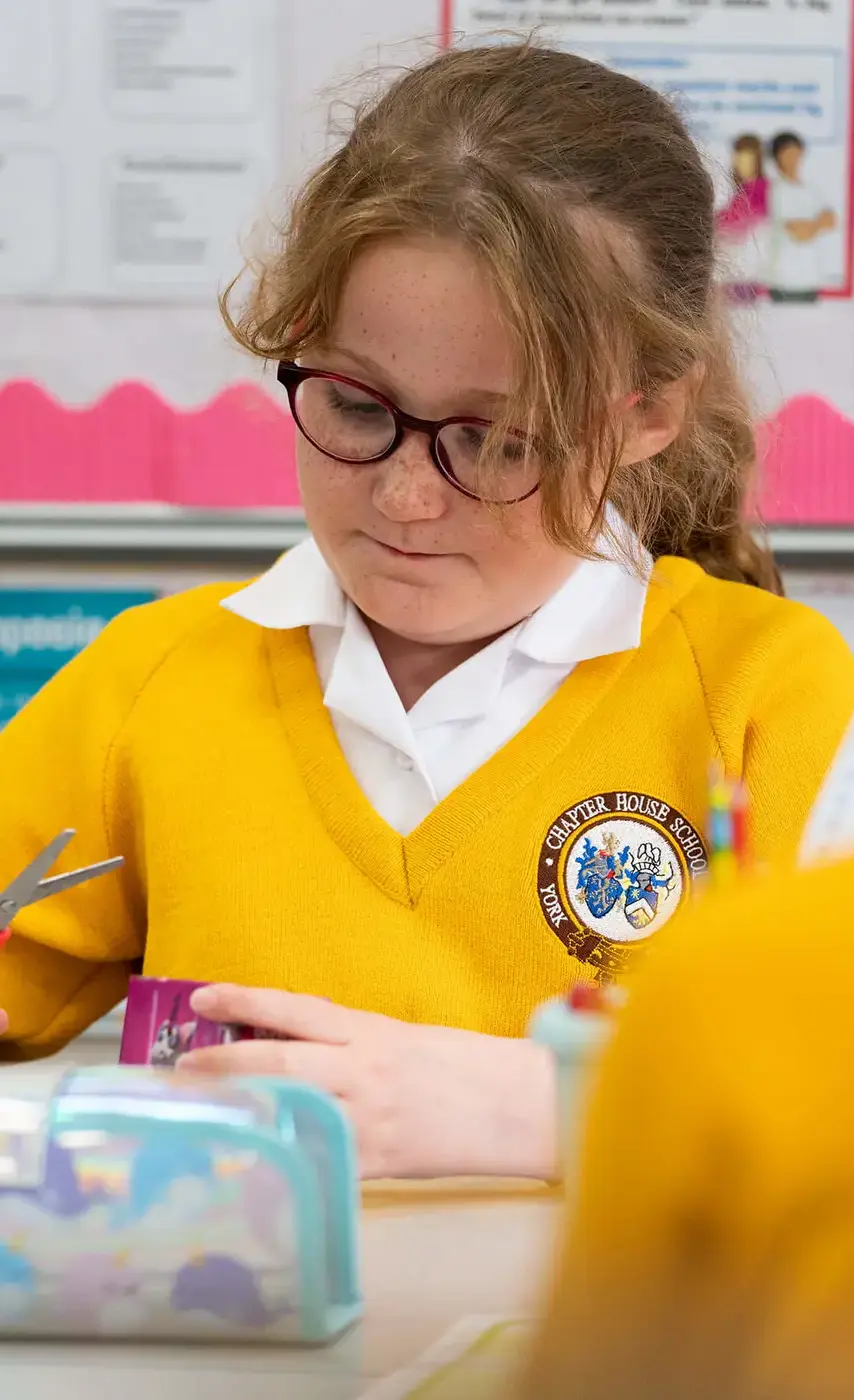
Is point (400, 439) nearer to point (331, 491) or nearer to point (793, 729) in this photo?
point (331, 491)

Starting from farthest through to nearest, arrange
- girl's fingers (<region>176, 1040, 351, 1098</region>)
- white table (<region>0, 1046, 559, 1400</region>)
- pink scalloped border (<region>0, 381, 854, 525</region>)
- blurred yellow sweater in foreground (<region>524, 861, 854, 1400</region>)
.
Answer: pink scalloped border (<region>0, 381, 854, 525</region>) → girl's fingers (<region>176, 1040, 351, 1098</region>) → white table (<region>0, 1046, 559, 1400</region>) → blurred yellow sweater in foreground (<region>524, 861, 854, 1400</region>)

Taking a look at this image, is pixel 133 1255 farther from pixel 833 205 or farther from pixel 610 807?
pixel 833 205

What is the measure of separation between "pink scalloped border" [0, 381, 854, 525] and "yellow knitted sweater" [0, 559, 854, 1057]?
0.37m

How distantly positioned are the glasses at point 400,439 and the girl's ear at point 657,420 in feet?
0.28

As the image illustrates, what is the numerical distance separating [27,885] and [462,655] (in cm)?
27

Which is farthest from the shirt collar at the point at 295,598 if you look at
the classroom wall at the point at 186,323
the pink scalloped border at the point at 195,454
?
the classroom wall at the point at 186,323

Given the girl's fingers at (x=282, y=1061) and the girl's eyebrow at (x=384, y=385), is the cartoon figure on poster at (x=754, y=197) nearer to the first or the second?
the girl's eyebrow at (x=384, y=385)

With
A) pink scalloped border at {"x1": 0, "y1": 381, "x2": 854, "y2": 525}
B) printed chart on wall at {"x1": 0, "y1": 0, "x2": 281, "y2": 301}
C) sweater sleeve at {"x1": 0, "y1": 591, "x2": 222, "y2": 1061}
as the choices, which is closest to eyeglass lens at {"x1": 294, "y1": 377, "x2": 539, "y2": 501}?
sweater sleeve at {"x1": 0, "y1": 591, "x2": 222, "y2": 1061}

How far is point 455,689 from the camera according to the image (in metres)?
0.82

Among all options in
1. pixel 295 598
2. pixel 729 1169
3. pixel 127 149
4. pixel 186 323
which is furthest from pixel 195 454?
pixel 729 1169

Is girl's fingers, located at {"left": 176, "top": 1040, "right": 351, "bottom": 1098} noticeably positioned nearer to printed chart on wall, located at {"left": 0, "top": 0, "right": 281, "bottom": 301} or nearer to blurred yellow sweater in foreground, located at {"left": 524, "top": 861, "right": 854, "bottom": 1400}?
blurred yellow sweater in foreground, located at {"left": 524, "top": 861, "right": 854, "bottom": 1400}

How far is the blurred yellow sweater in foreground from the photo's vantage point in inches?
7.1

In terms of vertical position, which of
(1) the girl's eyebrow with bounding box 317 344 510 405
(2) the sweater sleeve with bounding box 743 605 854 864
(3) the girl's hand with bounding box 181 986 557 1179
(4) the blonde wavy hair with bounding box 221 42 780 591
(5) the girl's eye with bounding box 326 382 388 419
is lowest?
(3) the girl's hand with bounding box 181 986 557 1179

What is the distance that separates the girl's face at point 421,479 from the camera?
71 cm
